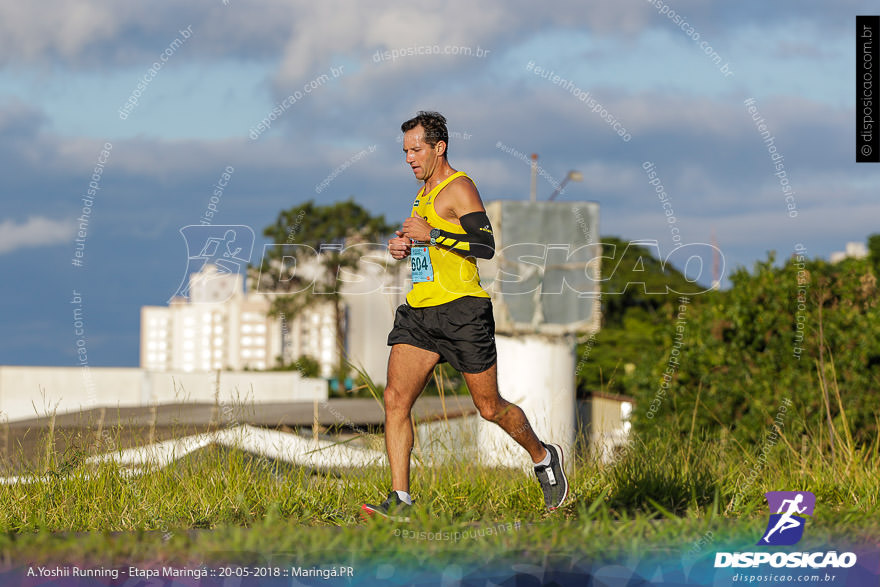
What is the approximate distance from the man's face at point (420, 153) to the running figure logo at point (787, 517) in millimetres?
2441

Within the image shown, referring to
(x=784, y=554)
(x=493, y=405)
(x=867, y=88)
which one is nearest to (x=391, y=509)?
(x=493, y=405)

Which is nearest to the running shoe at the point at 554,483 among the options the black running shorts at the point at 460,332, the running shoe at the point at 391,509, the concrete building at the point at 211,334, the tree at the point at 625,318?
the black running shorts at the point at 460,332

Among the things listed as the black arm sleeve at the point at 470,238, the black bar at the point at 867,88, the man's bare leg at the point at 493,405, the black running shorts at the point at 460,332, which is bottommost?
the man's bare leg at the point at 493,405

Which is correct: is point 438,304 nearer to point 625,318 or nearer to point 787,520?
point 787,520

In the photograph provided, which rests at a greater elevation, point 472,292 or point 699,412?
point 472,292

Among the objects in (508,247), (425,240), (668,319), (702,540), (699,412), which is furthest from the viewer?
(508,247)

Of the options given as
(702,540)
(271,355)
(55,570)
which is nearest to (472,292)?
(702,540)

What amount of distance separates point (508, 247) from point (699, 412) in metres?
7.13

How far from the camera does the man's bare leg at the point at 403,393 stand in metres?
5.14

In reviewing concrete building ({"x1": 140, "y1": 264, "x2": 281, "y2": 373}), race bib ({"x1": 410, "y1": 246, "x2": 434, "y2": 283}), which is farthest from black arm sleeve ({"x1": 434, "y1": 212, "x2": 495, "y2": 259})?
concrete building ({"x1": 140, "y1": 264, "x2": 281, "y2": 373})

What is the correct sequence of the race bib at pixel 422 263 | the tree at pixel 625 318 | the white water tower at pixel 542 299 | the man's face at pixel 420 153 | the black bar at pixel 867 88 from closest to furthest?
1. the race bib at pixel 422 263
2. the man's face at pixel 420 153
3. the black bar at pixel 867 88
4. the white water tower at pixel 542 299
5. the tree at pixel 625 318

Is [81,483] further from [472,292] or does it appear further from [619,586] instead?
[619,586]

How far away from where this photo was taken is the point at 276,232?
113 ft

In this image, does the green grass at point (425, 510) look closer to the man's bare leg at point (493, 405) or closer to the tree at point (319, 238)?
the man's bare leg at point (493, 405)
